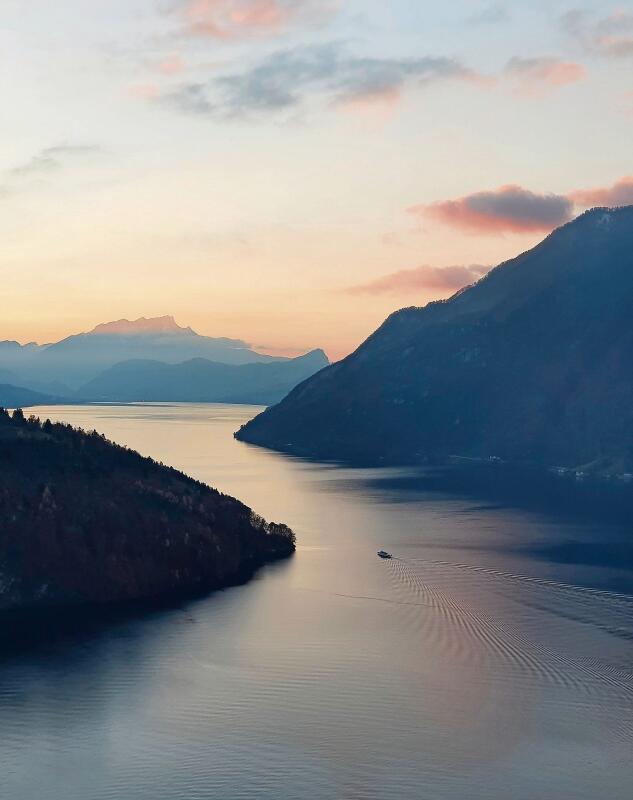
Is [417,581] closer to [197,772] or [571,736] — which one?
[571,736]

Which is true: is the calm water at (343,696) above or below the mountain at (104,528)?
below

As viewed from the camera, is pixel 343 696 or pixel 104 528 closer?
pixel 343 696

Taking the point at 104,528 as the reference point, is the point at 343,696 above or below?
below

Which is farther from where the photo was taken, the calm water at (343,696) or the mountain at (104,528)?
the mountain at (104,528)

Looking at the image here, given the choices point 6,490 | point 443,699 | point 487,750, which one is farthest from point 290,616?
point 6,490
